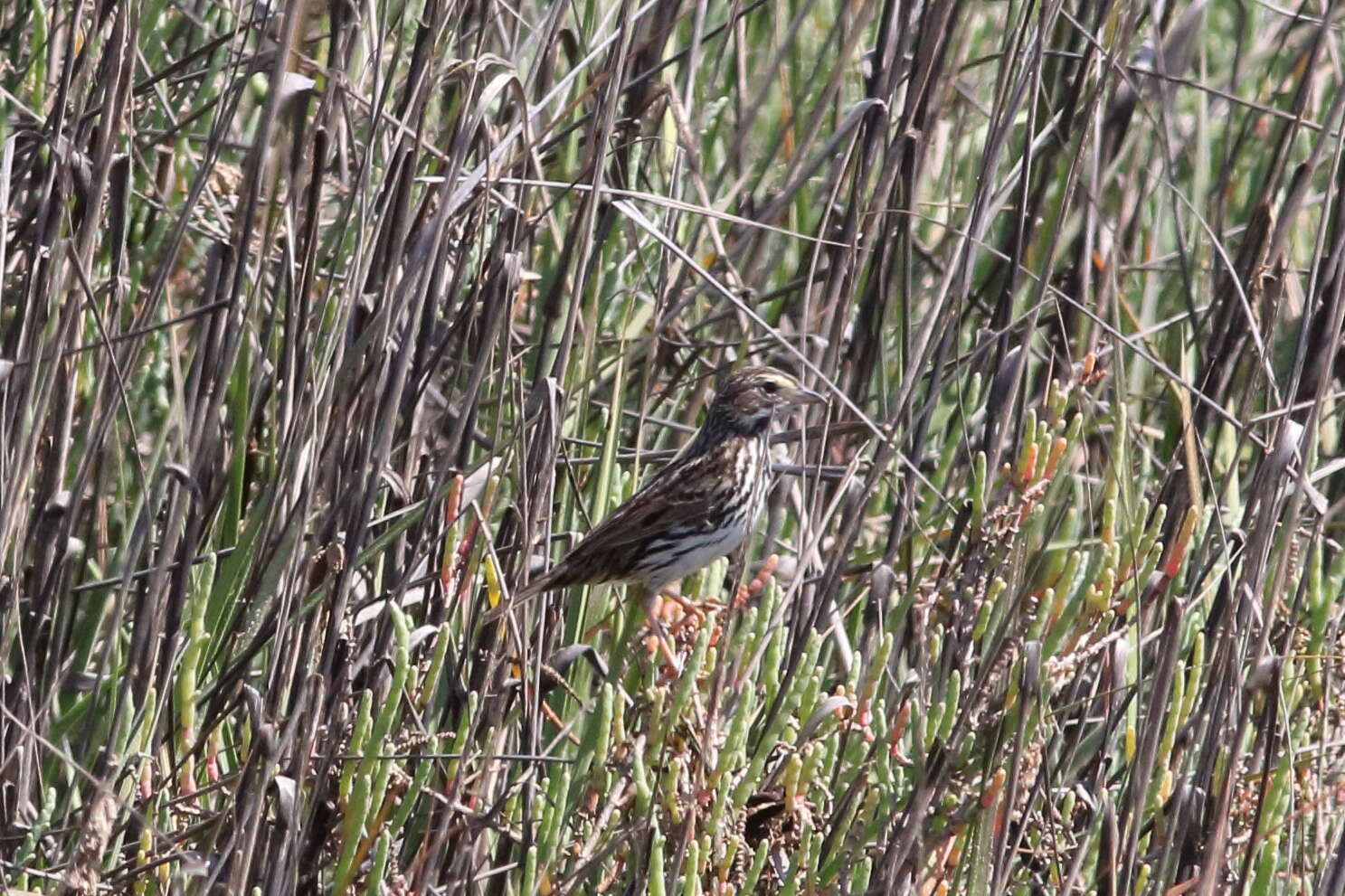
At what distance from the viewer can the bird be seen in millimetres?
4008

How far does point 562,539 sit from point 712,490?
57cm

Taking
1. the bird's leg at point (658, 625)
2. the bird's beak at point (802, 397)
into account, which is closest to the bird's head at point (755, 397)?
the bird's beak at point (802, 397)

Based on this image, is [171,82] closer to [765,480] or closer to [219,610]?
[219,610]

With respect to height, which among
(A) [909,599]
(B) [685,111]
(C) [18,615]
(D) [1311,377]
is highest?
(B) [685,111]

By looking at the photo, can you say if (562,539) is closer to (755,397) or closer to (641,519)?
(641,519)

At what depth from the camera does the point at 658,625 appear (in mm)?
3604

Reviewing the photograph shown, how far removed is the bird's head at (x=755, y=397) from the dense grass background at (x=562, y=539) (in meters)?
0.16

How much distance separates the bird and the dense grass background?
0.44ft

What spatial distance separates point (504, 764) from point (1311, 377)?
180cm

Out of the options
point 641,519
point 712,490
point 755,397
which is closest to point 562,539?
point 641,519

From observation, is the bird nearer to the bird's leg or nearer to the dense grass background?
the bird's leg

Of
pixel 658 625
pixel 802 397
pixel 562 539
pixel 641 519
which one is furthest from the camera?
pixel 802 397

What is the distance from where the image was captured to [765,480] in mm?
Result: 4172

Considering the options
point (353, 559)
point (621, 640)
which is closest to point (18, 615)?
point (353, 559)
